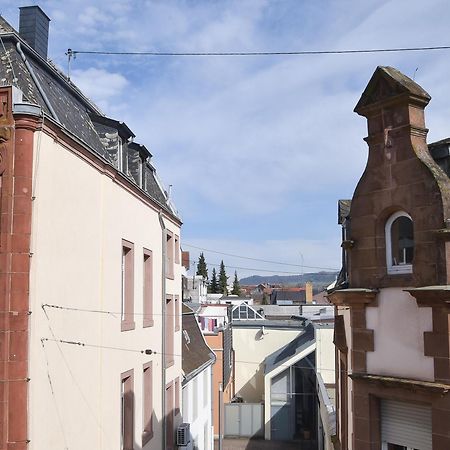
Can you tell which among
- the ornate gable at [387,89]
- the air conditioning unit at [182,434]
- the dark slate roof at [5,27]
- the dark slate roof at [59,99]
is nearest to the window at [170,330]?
the air conditioning unit at [182,434]

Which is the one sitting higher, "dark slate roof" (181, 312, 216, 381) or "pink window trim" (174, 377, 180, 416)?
"dark slate roof" (181, 312, 216, 381)

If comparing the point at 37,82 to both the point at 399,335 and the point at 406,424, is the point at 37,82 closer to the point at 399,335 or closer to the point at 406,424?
the point at 399,335

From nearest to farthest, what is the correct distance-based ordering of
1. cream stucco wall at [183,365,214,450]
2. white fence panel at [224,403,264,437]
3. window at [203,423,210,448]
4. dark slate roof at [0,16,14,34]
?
dark slate roof at [0,16,14,34] → cream stucco wall at [183,365,214,450] → window at [203,423,210,448] → white fence panel at [224,403,264,437]

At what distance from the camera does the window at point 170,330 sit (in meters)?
20.6

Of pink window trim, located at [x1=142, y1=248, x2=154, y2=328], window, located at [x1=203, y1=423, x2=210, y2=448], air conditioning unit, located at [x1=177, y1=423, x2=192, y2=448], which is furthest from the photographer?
window, located at [x1=203, y1=423, x2=210, y2=448]

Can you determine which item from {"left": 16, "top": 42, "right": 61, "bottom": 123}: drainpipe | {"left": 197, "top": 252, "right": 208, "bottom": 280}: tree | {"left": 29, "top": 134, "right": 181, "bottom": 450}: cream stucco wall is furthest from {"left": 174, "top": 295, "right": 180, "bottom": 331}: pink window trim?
{"left": 197, "top": 252, "right": 208, "bottom": 280}: tree

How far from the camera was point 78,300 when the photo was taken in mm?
11820

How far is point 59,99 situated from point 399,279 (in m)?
8.66

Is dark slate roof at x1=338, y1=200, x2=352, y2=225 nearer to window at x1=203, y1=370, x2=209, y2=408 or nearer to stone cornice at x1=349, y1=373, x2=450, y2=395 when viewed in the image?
stone cornice at x1=349, y1=373, x2=450, y2=395

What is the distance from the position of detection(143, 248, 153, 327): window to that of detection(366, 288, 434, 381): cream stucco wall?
379 inches

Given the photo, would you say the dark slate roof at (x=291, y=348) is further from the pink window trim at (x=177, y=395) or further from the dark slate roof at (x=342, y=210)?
the dark slate roof at (x=342, y=210)

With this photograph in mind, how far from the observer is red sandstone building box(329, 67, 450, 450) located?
812cm

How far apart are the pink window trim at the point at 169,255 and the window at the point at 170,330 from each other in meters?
0.90

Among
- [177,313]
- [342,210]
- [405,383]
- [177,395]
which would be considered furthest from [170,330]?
[405,383]
